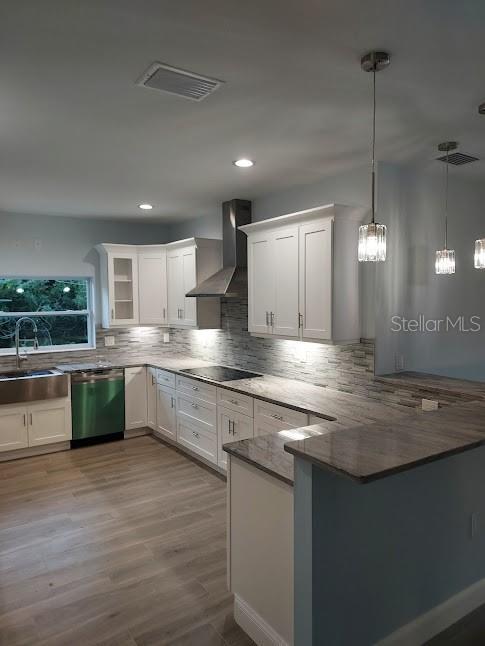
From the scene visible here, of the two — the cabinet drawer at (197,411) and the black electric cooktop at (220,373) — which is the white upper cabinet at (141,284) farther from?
the cabinet drawer at (197,411)

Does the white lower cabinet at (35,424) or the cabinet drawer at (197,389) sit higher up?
the cabinet drawer at (197,389)

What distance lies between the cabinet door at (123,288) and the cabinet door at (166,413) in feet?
3.54

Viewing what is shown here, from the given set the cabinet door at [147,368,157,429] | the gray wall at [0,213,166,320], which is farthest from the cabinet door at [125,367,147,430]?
the gray wall at [0,213,166,320]

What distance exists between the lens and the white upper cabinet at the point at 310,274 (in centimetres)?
339

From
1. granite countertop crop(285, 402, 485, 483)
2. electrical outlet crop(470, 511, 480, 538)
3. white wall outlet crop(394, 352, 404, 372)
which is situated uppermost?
white wall outlet crop(394, 352, 404, 372)

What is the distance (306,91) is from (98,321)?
14.0ft

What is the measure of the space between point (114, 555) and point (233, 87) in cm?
280

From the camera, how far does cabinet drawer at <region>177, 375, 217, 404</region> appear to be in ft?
13.6

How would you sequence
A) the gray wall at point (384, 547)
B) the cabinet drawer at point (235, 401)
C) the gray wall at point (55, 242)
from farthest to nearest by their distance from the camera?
the gray wall at point (55, 242), the cabinet drawer at point (235, 401), the gray wall at point (384, 547)

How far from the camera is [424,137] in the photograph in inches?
110

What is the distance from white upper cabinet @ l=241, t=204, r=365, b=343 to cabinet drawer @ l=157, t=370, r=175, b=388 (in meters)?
1.33

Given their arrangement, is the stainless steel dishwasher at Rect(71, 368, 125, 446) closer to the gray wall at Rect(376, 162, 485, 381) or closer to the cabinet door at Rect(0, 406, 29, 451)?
the cabinet door at Rect(0, 406, 29, 451)

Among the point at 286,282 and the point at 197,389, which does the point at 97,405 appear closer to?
the point at 197,389

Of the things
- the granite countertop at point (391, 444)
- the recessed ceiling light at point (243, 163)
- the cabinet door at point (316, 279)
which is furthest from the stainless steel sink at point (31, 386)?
the granite countertop at point (391, 444)
